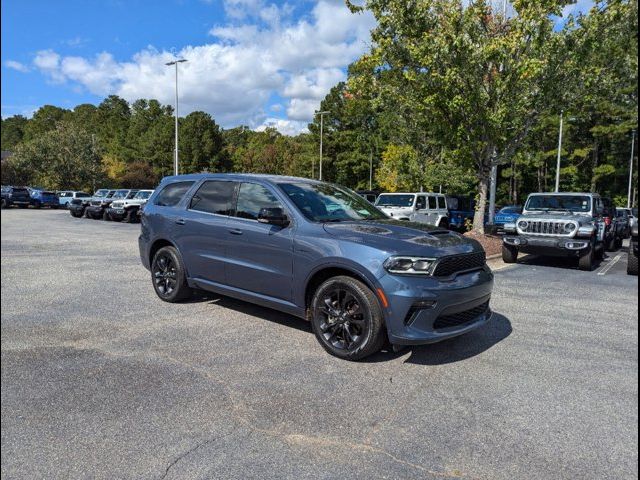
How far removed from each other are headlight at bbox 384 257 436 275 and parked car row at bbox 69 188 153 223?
831 inches

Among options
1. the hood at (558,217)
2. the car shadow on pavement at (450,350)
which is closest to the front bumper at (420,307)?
the car shadow on pavement at (450,350)

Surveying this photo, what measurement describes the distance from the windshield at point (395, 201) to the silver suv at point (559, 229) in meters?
5.62

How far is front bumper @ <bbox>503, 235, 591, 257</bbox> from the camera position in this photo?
1032cm

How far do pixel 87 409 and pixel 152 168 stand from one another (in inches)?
2484

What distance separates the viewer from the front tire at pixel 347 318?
4246 mm

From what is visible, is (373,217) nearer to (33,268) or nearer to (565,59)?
(33,268)

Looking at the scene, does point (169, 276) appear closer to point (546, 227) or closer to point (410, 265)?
point (410, 265)

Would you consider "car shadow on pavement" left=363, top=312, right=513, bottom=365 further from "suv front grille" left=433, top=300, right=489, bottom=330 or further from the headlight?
the headlight

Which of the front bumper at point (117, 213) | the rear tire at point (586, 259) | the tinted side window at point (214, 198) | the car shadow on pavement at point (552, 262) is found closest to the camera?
the tinted side window at point (214, 198)

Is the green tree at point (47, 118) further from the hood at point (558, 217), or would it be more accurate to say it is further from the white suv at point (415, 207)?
the hood at point (558, 217)

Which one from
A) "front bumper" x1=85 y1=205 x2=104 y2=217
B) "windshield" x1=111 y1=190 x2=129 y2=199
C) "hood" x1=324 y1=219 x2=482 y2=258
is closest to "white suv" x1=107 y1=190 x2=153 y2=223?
"front bumper" x1=85 y1=205 x2=104 y2=217

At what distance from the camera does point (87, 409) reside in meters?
3.29

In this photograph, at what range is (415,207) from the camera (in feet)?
57.3

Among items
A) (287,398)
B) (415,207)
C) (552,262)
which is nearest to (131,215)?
(415,207)
